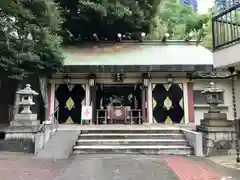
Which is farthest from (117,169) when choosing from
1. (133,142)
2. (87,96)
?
(87,96)

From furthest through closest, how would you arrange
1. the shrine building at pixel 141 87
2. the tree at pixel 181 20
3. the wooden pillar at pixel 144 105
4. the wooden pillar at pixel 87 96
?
the tree at pixel 181 20, the wooden pillar at pixel 87 96, the wooden pillar at pixel 144 105, the shrine building at pixel 141 87

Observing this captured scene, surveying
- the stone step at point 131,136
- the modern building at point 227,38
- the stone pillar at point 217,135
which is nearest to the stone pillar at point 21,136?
the stone step at point 131,136

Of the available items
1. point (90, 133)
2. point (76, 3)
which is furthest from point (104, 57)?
point (90, 133)

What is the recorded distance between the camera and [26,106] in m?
9.84

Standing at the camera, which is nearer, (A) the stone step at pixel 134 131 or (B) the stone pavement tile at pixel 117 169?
(B) the stone pavement tile at pixel 117 169

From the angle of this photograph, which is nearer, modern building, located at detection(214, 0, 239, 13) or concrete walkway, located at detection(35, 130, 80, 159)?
modern building, located at detection(214, 0, 239, 13)

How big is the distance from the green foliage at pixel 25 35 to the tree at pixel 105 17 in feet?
15.8

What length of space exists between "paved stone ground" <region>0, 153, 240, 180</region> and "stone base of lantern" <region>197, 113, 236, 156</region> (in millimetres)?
892

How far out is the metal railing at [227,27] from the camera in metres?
7.45

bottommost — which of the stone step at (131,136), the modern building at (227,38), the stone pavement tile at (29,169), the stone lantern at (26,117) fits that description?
the stone pavement tile at (29,169)

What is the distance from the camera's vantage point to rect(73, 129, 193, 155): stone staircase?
884cm

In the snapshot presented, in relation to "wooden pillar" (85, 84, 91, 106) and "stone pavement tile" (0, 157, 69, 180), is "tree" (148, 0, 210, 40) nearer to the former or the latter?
"wooden pillar" (85, 84, 91, 106)

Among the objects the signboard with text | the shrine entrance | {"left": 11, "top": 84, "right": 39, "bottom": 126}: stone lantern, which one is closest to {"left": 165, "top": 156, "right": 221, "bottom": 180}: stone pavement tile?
{"left": 11, "top": 84, "right": 39, "bottom": 126}: stone lantern

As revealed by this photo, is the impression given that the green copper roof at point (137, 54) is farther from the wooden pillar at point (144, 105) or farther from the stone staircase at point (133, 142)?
the stone staircase at point (133, 142)
